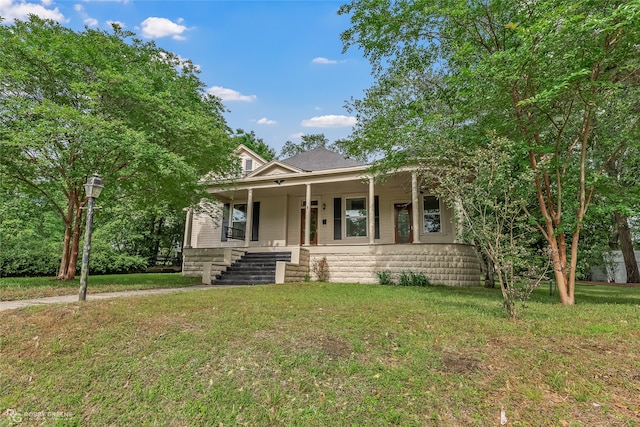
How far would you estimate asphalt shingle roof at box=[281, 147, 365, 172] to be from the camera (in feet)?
50.9

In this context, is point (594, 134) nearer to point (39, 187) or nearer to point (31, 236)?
point (39, 187)

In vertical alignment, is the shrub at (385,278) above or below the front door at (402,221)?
below

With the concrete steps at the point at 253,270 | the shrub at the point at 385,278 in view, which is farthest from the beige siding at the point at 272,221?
the shrub at the point at 385,278

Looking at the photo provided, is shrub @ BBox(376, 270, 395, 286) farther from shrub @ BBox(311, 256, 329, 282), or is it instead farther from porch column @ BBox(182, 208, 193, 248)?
porch column @ BBox(182, 208, 193, 248)

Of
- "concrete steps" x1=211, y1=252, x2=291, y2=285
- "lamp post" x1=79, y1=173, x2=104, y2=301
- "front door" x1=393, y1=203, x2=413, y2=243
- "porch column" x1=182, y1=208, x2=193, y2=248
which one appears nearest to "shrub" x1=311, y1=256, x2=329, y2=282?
"concrete steps" x1=211, y1=252, x2=291, y2=285

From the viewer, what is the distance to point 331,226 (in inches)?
586

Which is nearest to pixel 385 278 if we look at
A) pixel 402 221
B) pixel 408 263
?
pixel 408 263

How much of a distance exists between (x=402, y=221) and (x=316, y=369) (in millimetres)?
11660

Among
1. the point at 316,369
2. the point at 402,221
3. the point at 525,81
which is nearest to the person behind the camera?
the point at 316,369

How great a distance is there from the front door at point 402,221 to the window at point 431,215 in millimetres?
668

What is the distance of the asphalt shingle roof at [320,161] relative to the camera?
1552 centimetres

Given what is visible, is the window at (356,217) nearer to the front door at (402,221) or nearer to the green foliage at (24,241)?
the front door at (402,221)

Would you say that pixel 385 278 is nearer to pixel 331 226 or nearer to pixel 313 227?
pixel 331 226

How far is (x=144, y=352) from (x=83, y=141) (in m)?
6.53
